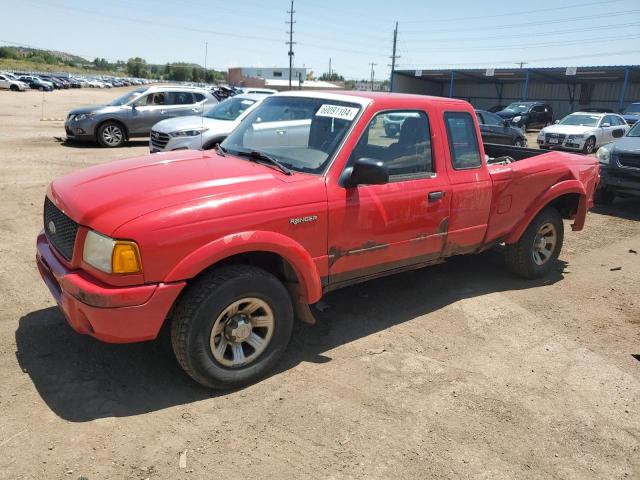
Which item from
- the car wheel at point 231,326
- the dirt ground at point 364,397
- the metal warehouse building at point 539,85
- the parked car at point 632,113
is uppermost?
the metal warehouse building at point 539,85

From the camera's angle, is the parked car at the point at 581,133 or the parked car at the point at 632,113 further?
the parked car at the point at 632,113

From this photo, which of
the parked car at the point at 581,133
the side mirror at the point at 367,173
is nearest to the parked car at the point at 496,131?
the parked car at the point at 581,133

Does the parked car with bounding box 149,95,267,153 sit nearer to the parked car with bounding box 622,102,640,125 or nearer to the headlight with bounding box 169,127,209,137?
the headlight with bounding box 169,127,209,137

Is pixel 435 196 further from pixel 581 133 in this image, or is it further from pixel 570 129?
pixel 570 129

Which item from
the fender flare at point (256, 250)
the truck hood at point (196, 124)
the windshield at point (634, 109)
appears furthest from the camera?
the windshield at point (634, 109)

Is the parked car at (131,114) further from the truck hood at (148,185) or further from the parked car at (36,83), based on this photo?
the parked car at (36,83)

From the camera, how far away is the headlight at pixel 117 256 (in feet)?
9.40

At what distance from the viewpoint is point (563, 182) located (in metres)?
5.45

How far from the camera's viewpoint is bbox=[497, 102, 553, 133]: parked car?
26.7 meters

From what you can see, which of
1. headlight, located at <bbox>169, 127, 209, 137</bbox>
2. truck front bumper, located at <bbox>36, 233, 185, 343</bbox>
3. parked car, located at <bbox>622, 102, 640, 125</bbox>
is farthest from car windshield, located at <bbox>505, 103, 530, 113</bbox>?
truck front bumper, located at <bbox>36, 233, 185, 343</bbox>

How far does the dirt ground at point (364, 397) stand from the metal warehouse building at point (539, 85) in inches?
1366

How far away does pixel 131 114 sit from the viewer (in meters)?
14.7

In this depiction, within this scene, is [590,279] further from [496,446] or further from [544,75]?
[544,75]

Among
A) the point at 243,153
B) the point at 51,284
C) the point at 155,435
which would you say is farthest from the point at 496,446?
the point at 51,284
